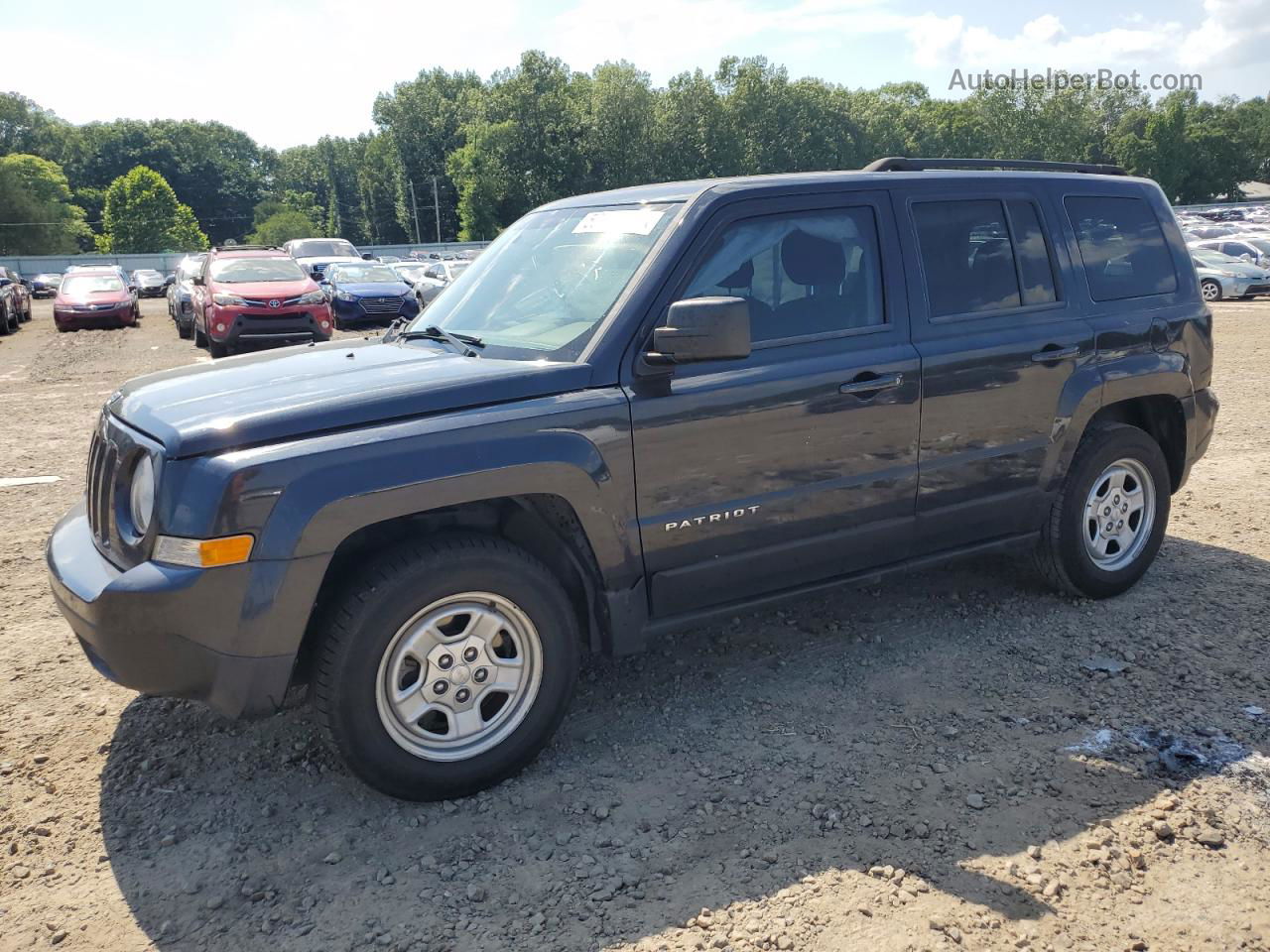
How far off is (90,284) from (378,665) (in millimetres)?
25336

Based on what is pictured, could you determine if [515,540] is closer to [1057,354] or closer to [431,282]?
[1057,354]

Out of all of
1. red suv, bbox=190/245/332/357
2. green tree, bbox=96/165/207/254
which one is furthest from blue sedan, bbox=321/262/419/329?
green tree, bbox=96/165/207/254

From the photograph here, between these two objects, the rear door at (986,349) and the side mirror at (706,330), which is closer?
the side mirror at (706,330)

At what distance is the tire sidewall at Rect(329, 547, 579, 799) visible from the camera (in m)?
3.07

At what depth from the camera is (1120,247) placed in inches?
191

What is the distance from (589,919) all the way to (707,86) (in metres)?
93.0

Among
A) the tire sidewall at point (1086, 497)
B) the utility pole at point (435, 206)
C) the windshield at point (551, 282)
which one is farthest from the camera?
the utility pole at point (435, 206)

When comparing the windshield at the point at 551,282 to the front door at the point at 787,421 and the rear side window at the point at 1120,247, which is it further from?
the rear side window at the point at 1120,247

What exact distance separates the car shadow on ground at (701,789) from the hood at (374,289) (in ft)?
59.1

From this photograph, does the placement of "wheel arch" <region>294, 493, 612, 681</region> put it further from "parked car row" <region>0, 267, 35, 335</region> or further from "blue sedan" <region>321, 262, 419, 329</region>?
"parked car row" <region>0, 267, 35, 335</region>

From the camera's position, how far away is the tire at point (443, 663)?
307 cm

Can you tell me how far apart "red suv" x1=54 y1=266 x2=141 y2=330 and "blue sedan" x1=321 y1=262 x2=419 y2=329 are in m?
5.94

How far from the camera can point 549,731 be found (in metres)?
3.46

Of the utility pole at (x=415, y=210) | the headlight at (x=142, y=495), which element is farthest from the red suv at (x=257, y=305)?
the utility pole at (x=415, y=210)
